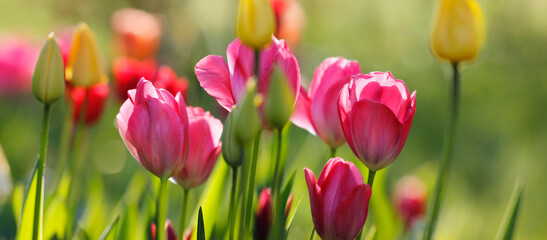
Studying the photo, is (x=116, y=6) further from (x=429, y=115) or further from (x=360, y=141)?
(x=360, y=141)

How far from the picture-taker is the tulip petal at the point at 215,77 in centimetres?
67

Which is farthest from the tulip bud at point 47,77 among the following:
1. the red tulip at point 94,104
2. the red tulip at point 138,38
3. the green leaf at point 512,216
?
the red tulip at point 138,38

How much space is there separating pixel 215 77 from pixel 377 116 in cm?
17

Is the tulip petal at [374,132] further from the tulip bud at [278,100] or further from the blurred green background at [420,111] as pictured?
the blurred green background at [420,111]

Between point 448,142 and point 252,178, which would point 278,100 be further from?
point 448,142

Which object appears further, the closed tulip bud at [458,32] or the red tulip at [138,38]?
the red tulip at [138,38]

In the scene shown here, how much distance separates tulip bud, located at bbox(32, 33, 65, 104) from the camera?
2.13ft

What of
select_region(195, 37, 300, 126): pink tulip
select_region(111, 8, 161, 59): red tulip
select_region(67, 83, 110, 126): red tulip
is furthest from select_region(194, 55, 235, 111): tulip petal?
select_region(111, 8, 161, 59): red tulip

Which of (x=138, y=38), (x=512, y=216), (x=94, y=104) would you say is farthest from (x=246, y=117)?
(x=138, y=38)

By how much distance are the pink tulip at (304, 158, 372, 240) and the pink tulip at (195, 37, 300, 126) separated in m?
0.09

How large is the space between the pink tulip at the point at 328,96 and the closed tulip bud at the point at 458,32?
124 mm

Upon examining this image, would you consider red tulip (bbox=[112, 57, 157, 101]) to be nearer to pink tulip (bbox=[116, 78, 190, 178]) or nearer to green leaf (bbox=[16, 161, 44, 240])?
green leaf (bbox=[16, 161, 44, 240])

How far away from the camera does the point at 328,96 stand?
29.4 inches

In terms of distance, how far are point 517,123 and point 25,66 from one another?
1.92 m
